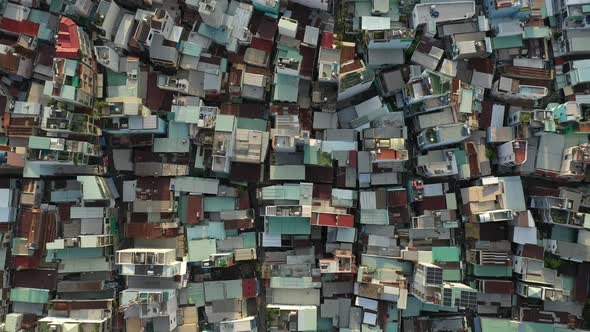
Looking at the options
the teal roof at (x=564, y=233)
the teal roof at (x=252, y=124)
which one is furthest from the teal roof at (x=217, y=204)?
the teal roof at (x=564, y=233)

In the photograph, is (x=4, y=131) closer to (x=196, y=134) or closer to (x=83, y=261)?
(x=83, y=261)

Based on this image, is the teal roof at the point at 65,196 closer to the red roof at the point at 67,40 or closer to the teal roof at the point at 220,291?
the red roof at the point at 67,40

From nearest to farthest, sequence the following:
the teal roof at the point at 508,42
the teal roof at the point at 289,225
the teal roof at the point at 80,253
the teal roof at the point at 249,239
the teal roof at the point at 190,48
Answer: the teal roof at the point at 80,253
the teal roof at the point at 289,225
the teal roof at the point at 190,48
the teal roof at the point at 249,239
the teal roof at the point at 508,42

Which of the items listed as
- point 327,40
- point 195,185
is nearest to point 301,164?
point 195,185

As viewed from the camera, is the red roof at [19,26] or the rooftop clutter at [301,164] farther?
the red roof at [19,26]

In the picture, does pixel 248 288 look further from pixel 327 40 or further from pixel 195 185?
pixel 327 40

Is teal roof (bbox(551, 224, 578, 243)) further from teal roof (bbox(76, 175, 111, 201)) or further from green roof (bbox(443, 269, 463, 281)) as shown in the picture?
teal roof (bbox(76, 175, 111, 201))

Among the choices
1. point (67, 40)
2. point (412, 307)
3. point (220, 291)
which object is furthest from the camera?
point (412, 307)
